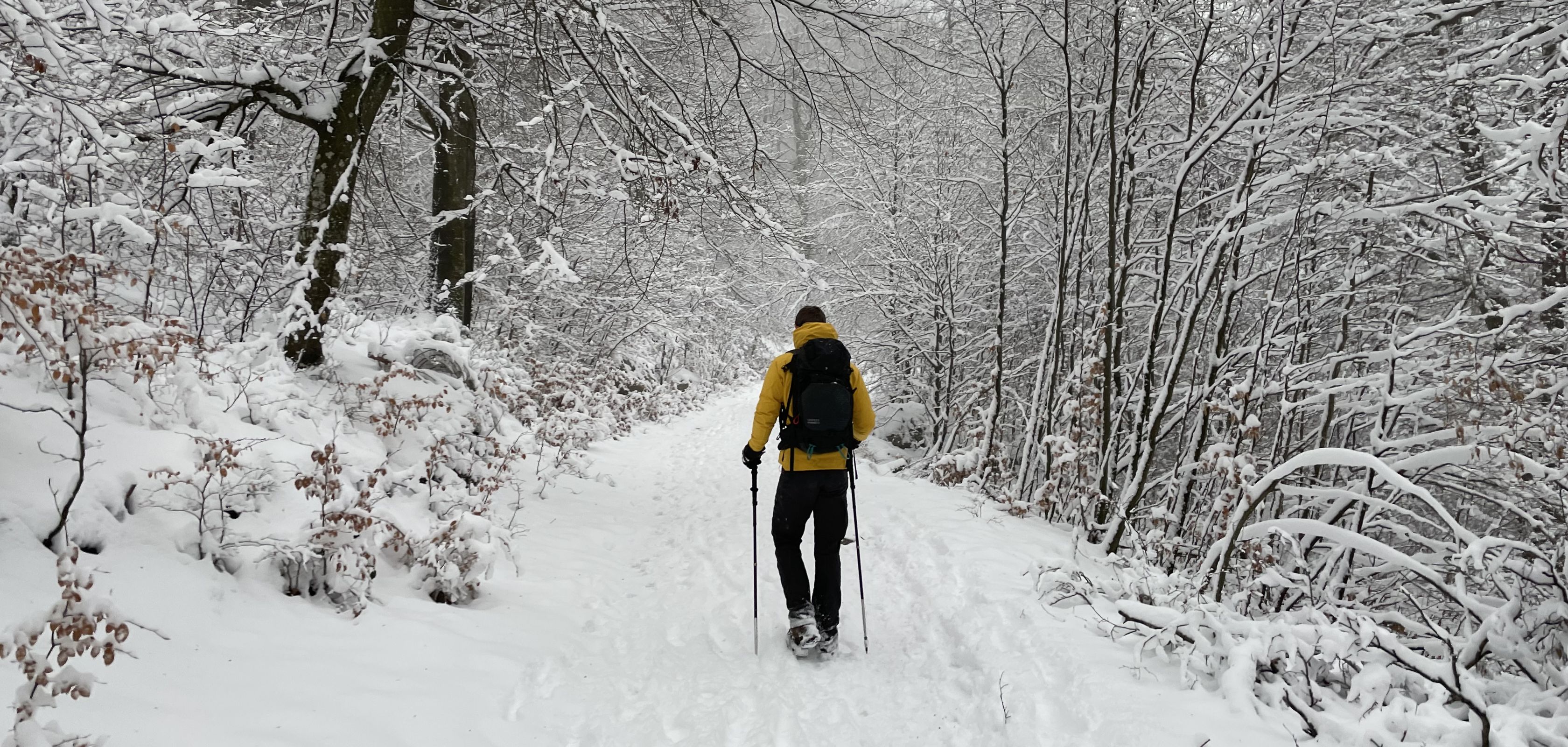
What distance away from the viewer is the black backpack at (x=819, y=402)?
13.8 ft

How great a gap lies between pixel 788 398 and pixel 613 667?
5.90ft

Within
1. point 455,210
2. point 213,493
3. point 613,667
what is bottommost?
point 613,667

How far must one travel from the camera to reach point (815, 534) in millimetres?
4266

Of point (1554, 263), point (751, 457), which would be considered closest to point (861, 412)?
point (751, 457)

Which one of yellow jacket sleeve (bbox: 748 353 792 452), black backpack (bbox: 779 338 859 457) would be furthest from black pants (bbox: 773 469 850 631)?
yellow jacket sleeve (bbox: 748 353 792 452)

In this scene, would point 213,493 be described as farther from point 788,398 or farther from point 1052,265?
point 1052,265

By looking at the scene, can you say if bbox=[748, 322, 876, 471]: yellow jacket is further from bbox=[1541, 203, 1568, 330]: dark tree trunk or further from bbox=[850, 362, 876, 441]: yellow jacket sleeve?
bbox=[1541, 203, 1568, 330]: dark tree trunk

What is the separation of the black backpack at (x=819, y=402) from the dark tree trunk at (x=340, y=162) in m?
3.78

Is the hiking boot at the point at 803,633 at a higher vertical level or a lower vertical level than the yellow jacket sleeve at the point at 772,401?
lower

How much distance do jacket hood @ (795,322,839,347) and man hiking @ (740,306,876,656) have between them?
0.03 metres

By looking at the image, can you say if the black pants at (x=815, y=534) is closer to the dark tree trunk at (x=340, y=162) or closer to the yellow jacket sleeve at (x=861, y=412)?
the yellow jacket sleeve at (x=861, y=412)

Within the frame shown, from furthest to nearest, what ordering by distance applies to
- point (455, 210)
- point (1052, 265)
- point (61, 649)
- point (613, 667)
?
1. point (1052, 265)
2. point (455, 210)
3. point (613, 667)
4. point (61, 649)

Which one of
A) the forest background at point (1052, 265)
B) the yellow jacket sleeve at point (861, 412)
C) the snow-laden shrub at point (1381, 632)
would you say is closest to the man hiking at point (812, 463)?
the yellow jacket sleeve at point (861, 412)

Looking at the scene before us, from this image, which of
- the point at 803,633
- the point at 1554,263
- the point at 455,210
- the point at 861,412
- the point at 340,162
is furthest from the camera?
the point at 455,210
